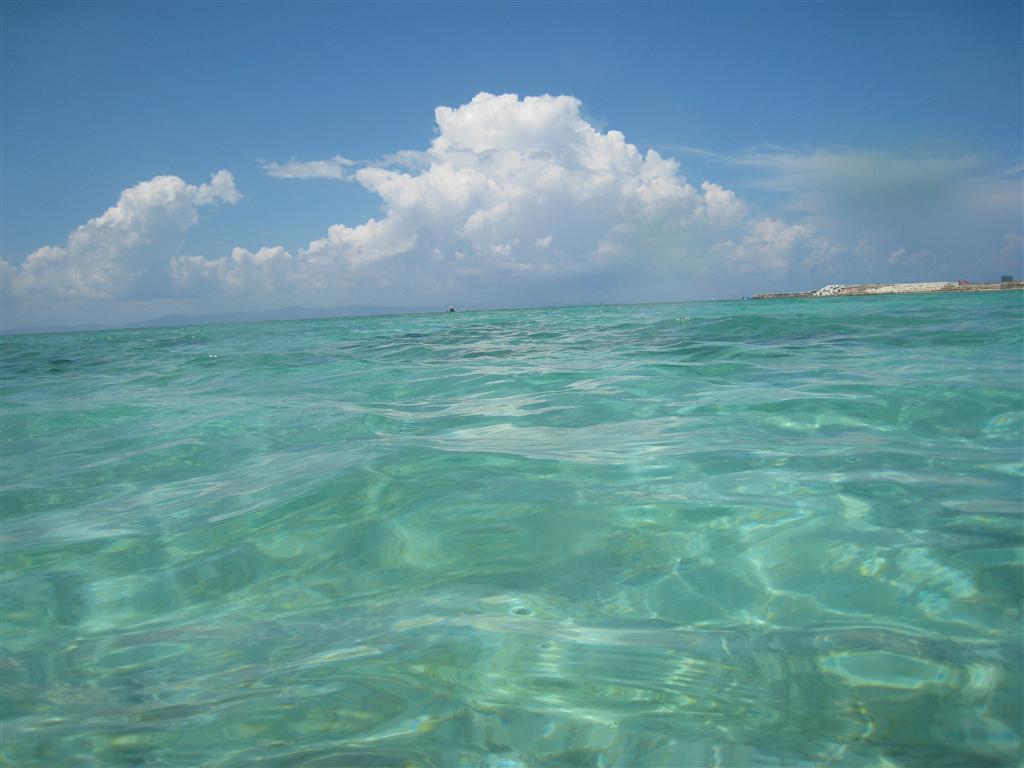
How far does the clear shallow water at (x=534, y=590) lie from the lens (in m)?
1.64

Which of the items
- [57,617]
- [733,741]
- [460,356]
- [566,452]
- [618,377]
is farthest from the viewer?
[460,356]

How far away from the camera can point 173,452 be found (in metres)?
5.27

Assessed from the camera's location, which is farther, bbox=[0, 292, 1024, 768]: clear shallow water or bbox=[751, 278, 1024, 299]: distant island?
bbox=[751, 278, 1024, 299]: distant island

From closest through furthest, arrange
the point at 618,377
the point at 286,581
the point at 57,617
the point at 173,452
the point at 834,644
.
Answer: the point at 834,644, the point at 57,617, the point at 286,581, the point at 173,452, the point at 618,377

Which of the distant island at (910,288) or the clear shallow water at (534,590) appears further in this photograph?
the distant island at (910,288)

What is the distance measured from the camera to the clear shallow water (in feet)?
5.38

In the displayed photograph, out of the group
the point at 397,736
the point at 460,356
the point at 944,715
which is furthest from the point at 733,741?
the point at 460,356

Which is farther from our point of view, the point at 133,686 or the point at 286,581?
the point at 286,581

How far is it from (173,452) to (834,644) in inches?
207

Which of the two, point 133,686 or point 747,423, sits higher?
point 747,423

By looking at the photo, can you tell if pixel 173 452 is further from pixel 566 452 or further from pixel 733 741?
pixel 733 741

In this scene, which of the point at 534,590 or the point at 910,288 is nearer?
the point at 534,590

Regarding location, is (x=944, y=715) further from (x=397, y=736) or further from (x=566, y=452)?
(x=566, y=452)

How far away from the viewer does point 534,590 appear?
7.97 feet
